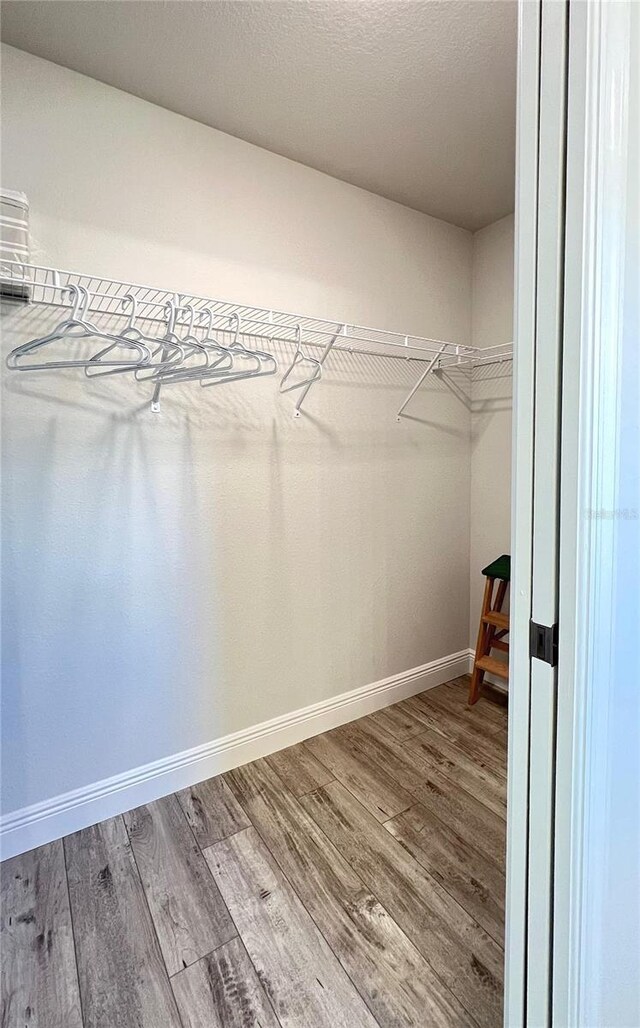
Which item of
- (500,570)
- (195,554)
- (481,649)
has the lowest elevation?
(481,649)

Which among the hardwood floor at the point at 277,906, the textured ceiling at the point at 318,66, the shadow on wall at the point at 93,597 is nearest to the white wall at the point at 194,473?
the shadow on wall at the point at 93,597

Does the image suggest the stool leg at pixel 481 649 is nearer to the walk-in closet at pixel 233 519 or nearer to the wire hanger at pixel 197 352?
the walk-in closet at pixel 233 519

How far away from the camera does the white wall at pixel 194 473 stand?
1538 millimetres

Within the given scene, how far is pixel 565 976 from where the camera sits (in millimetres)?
723

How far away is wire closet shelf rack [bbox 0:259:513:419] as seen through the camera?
1429 mm

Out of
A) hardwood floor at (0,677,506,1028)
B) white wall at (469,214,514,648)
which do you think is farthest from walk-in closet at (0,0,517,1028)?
white wall at (469,214,514,648)

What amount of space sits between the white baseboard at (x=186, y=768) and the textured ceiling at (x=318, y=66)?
245 centimetres

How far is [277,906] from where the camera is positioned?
1.36 m

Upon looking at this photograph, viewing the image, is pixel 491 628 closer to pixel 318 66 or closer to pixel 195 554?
pixel 195 554

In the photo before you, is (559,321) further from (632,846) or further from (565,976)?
(565,976)

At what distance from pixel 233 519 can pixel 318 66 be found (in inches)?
62.2

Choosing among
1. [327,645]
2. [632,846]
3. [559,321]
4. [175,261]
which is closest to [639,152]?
[559,321]

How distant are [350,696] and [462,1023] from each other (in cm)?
128

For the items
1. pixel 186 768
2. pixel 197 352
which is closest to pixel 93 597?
pixel 186 768
